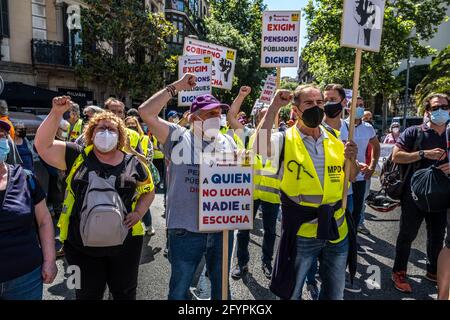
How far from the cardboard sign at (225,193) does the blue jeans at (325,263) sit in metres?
0.43

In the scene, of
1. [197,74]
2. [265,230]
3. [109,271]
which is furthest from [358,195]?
[109,271]

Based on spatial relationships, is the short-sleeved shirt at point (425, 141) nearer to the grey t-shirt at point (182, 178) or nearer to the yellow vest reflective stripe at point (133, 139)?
the grey t-shirt at point (182, 178)

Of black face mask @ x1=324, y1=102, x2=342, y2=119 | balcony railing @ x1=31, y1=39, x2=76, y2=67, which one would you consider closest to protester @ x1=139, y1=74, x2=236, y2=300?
black face mask @ x1=324, y1=102, x2=342, y2=119

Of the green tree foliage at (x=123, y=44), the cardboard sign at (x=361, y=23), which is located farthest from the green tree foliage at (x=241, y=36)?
the cardboard sign at (x=361, y=23)

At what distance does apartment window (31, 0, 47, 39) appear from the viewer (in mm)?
16562

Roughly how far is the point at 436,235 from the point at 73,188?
12.0ft

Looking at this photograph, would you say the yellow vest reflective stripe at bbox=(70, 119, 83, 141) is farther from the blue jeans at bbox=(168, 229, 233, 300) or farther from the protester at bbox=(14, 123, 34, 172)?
the blue jeans at bbox=(168, 229, 233, 300)

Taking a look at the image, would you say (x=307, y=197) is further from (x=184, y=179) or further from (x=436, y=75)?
(x=436, y=75)

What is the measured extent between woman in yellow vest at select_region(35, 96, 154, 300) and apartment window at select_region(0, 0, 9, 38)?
51.8 feet

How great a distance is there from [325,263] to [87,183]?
1768mm

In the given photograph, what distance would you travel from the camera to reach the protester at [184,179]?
269 centimetres

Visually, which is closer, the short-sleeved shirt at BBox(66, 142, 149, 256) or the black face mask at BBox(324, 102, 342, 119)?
the short-sleeved shirt at BBox(66, 142, 149, 256)

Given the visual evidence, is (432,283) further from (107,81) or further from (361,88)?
(361,88)
